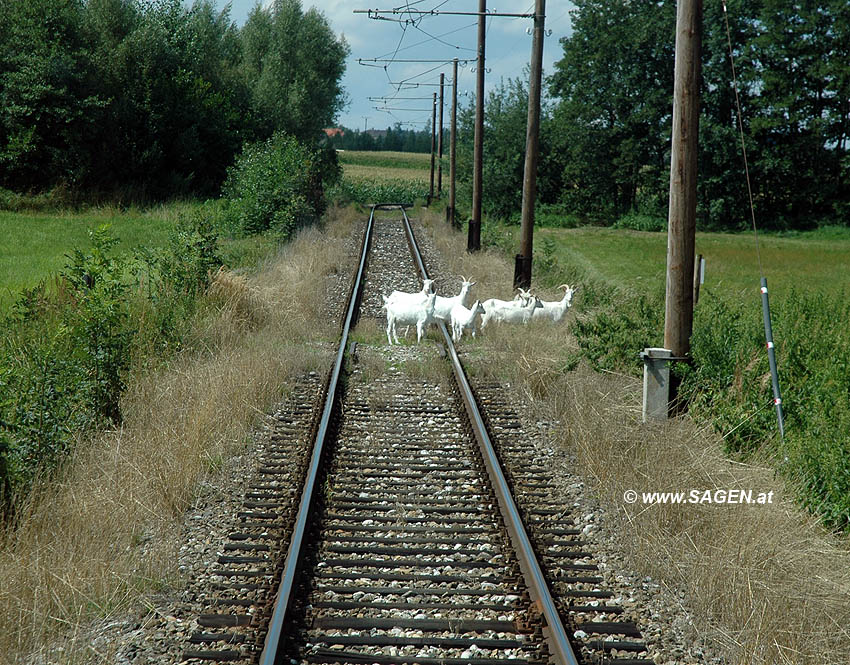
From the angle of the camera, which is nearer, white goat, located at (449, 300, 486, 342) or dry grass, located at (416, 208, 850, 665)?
dry grass, located at (416, 208, 850, 665)

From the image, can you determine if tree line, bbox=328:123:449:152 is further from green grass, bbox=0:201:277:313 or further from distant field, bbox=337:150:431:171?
green grass, bbox=0:201:277:313

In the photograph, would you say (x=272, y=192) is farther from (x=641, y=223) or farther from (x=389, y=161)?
(x=389, y=161)

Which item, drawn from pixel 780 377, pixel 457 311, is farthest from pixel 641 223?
pixel 780 377

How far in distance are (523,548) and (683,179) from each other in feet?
16.1

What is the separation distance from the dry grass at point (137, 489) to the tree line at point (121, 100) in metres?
25.3

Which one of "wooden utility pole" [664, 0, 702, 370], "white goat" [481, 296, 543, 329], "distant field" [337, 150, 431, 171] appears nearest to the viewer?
"wooden utility pole" [664, 0, 702, 370]

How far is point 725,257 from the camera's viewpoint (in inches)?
1300

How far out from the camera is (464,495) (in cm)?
696

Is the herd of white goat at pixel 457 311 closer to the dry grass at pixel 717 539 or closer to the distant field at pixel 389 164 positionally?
the dry grass at pixel 717 539

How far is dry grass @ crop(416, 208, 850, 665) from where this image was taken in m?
4.74

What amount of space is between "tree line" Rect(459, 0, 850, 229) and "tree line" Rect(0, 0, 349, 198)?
46.2ft

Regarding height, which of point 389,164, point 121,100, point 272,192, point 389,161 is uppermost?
point 389,161

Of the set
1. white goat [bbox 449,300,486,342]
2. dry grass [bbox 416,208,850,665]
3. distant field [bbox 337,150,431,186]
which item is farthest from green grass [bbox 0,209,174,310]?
distant field [bbox 337,150,431,186]

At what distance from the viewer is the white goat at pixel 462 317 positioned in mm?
12664
